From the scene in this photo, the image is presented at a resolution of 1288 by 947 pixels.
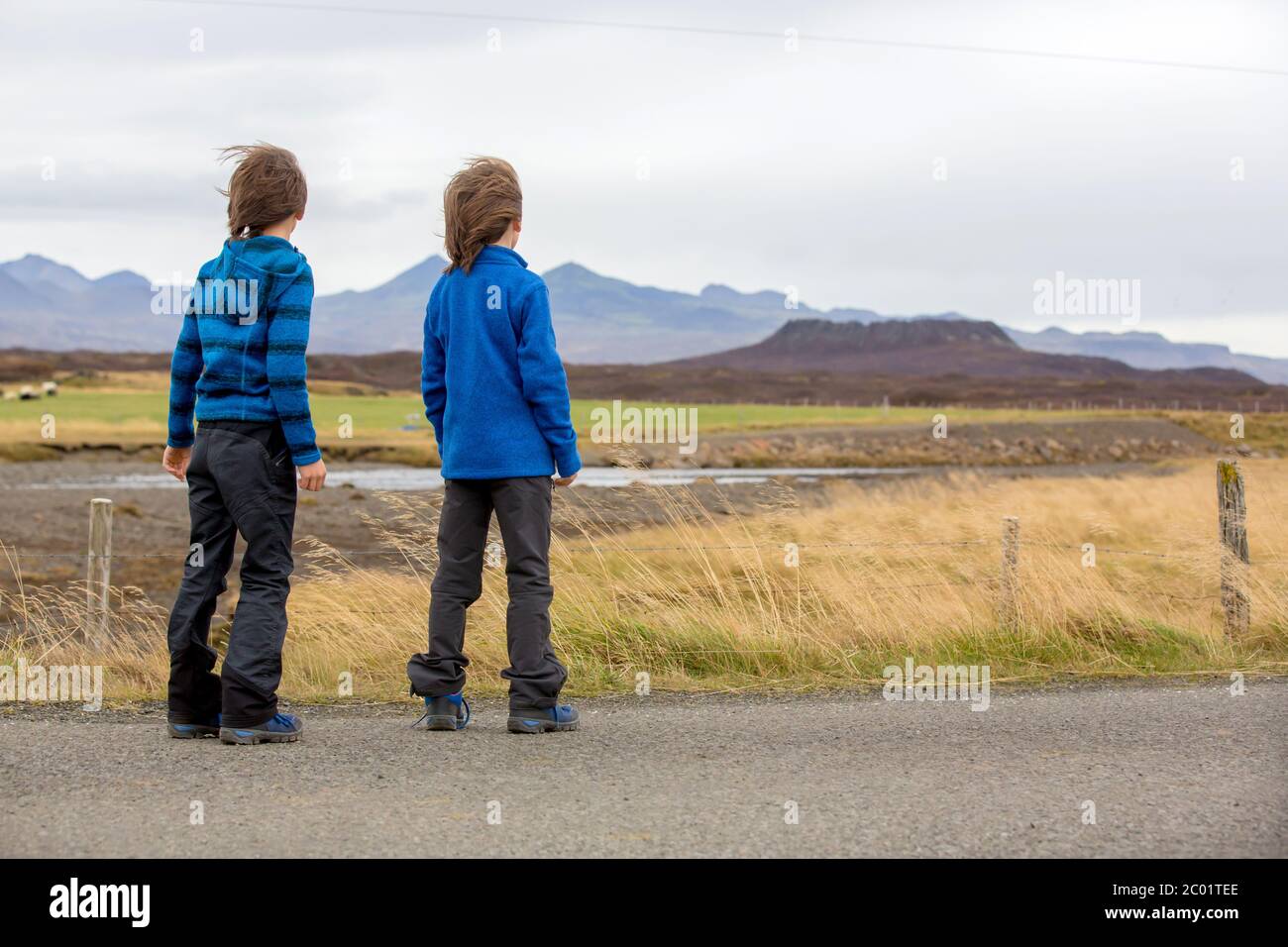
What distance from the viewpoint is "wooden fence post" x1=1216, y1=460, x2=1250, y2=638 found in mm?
8828

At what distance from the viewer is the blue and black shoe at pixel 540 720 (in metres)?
5.62

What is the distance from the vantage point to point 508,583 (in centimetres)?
577

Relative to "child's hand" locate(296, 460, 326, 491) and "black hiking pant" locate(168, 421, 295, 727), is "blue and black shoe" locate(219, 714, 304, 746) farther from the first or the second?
"child's hand" locate(296, 460, 326, 491)

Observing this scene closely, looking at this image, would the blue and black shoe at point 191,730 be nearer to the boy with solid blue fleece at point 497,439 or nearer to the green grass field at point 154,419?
the boy with solid blue fleece at point 497,439

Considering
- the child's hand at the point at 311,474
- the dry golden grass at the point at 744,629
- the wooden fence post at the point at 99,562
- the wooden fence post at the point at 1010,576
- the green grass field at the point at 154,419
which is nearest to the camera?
the child's hand at the point at 311,474

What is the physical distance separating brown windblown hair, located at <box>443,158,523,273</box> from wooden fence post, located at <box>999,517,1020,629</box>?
4.37 m

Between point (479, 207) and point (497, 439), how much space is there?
38.9 inches

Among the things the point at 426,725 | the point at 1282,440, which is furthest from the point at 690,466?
the point at 426,725

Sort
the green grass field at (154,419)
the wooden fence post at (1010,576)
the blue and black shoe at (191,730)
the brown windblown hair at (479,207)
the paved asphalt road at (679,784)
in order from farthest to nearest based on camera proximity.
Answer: the green grass field at (154,419)
the wooden fence post at (1010,576)
the brown windblown hair at (479,207)
the blue and black shoe at (191,730)
the paved asphalt road at (679,784)

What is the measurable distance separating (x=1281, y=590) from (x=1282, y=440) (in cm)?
6348

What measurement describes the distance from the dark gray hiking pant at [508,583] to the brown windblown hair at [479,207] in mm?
994

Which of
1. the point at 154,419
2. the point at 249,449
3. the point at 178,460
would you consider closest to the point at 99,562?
the point at 178,460

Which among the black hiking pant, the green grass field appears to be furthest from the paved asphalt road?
the green grass field

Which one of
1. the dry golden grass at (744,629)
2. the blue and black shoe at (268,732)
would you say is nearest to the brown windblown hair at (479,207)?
the blue and black shoe at (268,732)
